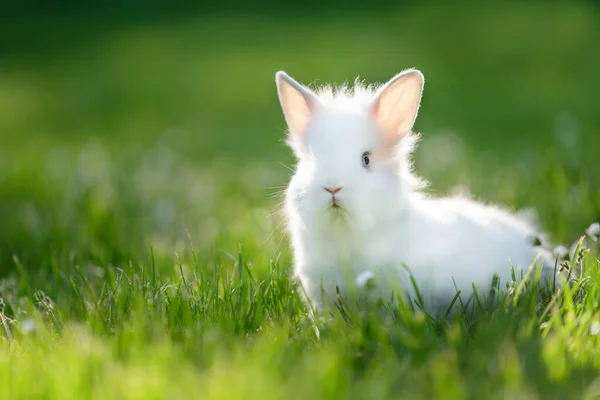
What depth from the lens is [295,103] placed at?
4.08 m

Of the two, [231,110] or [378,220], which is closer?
[378,220]

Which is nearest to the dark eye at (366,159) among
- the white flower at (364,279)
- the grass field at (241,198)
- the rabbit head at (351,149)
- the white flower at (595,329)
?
the rabbit head at (351,149)

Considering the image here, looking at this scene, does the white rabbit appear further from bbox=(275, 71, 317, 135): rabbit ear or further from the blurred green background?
the blurred green background

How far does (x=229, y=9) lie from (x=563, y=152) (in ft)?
47.0

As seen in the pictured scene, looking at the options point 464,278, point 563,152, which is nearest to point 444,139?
point 563,152

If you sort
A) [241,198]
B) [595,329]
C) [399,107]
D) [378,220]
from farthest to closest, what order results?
[241,198] < [399,107] < [378,220] < [595,329]

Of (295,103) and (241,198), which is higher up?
(295,103)

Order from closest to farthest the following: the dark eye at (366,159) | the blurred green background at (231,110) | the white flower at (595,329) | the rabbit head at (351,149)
A: the white flower at (595,329) < the rabbit head at (351,149) < the dark eye at (366,159) < the blurred green background at (231,110)

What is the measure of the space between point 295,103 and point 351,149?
1.81ft

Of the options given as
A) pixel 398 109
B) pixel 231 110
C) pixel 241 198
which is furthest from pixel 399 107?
pixel 231 110

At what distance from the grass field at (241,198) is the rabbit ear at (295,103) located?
74 cm

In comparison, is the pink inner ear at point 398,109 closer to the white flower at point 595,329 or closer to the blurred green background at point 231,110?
the blurred green background at point 231,110

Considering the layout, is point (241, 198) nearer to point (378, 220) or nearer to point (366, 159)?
point (366, 159)

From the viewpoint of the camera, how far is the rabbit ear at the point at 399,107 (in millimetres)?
3848
